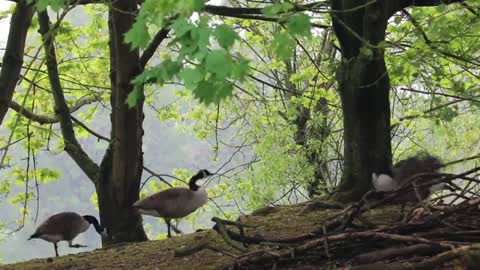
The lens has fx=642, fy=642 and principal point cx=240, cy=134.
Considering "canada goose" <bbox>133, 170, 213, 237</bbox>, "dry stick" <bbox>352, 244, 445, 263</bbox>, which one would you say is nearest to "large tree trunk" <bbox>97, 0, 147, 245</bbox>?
"canada goose" <bbox>133, 170, 213, 237</bbox>

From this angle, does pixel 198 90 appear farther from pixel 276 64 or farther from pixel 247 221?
pixel 276 64

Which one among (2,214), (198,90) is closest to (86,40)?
(198,90)

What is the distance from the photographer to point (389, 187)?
620 centimetres

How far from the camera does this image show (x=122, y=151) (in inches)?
274

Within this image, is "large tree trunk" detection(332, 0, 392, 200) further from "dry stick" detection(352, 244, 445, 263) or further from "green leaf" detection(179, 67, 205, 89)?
"green leaf" detection(179, 67, 205, 89)

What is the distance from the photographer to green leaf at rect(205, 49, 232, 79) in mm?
2484

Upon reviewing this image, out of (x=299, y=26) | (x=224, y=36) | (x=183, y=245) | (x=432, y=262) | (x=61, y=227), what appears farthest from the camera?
(x=61, y=227)

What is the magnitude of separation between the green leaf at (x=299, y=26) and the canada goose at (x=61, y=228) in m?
5.19

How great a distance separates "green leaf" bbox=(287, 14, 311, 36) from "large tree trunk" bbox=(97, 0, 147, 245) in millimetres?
3925

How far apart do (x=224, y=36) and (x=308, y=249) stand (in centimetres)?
190

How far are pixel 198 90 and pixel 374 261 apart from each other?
5.23 ft

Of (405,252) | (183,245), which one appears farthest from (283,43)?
(183,245)

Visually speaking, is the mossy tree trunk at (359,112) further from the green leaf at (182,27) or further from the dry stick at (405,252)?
the green leaf at (182,27)

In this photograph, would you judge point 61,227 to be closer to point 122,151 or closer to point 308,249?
point 122,151
